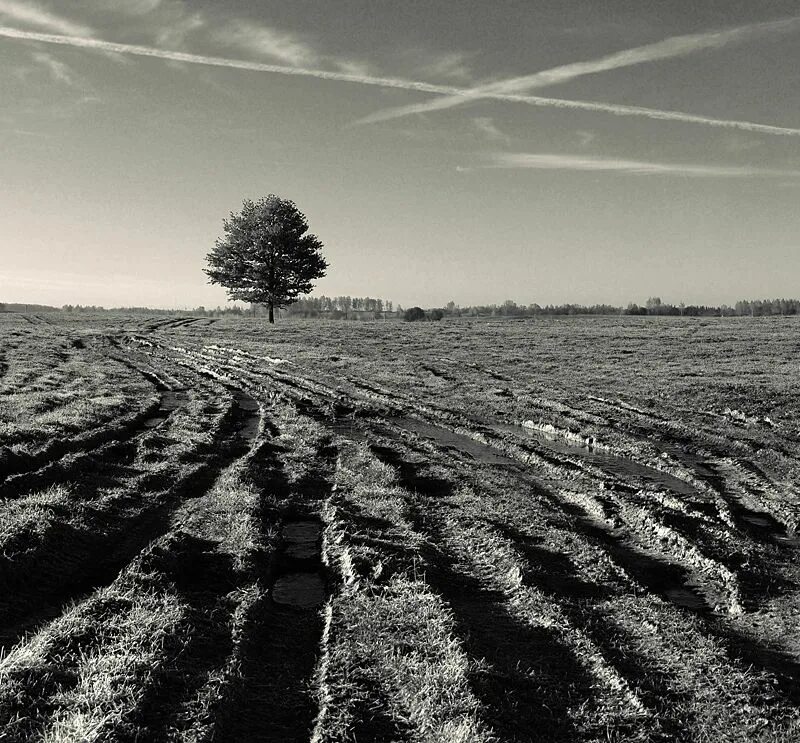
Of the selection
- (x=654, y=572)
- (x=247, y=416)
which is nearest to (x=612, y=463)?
(x=654, y=572)

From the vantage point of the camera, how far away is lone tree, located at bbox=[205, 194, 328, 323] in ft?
186

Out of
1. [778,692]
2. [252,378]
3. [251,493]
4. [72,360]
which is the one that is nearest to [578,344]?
[252,378]

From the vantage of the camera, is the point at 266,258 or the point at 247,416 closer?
the point at 247,416

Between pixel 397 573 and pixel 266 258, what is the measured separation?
53.3 metres

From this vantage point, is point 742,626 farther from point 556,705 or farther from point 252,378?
point 252,378

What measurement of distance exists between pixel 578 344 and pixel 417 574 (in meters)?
31.3

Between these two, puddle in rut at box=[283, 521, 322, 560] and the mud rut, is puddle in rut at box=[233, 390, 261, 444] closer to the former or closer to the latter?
the mud rut

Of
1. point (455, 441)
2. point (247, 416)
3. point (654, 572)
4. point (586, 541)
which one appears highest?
point (247, 416)

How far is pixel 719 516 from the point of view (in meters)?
8.92

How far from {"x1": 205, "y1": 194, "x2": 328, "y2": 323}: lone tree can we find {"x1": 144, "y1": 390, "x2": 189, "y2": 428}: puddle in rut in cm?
3816

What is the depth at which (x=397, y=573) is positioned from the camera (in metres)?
6.66

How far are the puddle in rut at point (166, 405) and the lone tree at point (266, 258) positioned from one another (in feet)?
125

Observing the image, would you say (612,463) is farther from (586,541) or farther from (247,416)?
(247,416)

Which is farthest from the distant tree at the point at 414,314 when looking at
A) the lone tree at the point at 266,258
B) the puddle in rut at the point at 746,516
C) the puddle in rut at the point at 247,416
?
the puddle in rut at the point at 746,516
